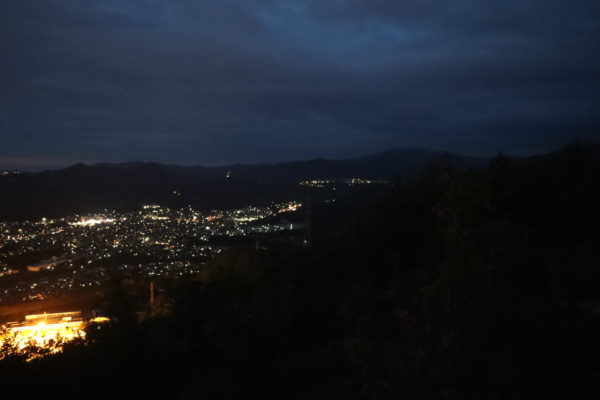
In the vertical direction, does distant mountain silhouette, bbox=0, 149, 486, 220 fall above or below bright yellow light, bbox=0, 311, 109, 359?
above

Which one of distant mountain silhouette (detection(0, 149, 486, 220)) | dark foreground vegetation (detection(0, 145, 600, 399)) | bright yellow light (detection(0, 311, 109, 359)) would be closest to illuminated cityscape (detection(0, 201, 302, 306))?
bright yellow light (detection(0, 311, 109, 359))

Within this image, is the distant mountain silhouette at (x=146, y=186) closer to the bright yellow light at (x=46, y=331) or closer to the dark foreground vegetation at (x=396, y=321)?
the dark foreground vegetation at (x=396, y=321)

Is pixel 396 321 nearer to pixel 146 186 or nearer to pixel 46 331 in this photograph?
pixel 46 331

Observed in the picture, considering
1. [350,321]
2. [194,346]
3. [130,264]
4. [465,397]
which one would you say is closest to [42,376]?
[194,346]

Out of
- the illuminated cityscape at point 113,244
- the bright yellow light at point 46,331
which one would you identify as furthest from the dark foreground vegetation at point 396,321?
the illuminated cityscape at point 113,244

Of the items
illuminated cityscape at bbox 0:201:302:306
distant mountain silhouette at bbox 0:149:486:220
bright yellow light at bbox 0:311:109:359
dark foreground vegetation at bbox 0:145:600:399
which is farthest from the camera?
distant mountain silhouette at bbox 0:149:486:220

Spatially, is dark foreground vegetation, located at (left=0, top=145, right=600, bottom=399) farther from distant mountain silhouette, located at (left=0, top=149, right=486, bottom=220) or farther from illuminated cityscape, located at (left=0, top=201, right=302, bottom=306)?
distant mountain silhouette, located at (left=0, top=149, right=486, bottom=220)
